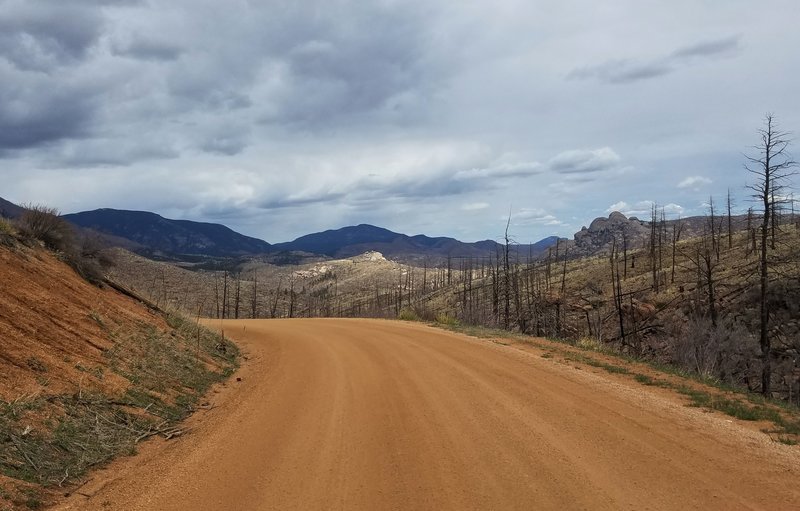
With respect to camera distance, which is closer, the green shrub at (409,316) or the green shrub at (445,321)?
the green shrub at (445,321)

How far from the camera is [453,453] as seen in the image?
6.36 metres

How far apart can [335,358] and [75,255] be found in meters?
7.72

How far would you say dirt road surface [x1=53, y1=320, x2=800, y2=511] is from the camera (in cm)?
519

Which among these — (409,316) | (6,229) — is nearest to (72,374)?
(6,229)

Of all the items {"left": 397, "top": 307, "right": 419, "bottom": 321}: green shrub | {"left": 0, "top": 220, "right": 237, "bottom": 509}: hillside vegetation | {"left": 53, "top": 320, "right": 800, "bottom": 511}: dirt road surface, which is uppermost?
{"left": 0, "top": 220, "right": 237, "bottom": 509}: hillside vegetation

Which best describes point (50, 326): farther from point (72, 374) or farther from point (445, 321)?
A: point (445, 321)

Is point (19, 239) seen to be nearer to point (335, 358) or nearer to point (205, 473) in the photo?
point (335, 358)

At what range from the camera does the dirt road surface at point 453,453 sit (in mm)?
5191

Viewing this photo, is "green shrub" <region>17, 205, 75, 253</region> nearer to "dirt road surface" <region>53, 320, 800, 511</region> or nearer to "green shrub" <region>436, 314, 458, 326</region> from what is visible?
"dirt road surface" <region>53, 320, 800, 511</region>

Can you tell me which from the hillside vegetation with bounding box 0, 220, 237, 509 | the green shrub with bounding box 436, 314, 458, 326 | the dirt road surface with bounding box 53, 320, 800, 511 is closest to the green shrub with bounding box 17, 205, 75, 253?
the hillside vegetation with bounding box 0, 220, 237, 509

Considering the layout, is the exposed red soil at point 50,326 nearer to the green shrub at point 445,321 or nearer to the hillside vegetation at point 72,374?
the hillside vegetation at point 72,374

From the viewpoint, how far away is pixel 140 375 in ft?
31.6

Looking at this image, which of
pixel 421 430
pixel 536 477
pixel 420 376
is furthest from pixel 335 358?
pixel 536 477

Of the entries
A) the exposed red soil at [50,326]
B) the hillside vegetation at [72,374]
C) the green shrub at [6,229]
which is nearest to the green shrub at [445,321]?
the hillside vegetation at [72,374]
